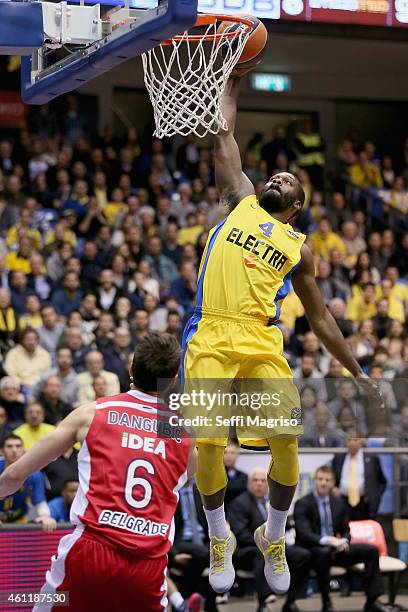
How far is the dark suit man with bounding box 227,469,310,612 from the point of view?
11.4 m

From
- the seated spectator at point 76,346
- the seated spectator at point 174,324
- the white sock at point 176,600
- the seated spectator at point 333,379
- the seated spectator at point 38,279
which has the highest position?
the seated spectator at point 38,279

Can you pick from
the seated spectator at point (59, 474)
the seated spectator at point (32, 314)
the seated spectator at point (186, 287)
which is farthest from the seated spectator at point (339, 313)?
the seated spectator at point (59, 474)

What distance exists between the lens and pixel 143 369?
5883 mm

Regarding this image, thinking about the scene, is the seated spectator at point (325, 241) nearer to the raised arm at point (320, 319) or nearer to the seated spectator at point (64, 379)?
the seated spectator at point (64, 379)

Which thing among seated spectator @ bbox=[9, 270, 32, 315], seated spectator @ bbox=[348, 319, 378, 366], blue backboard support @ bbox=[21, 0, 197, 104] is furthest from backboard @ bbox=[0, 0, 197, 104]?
seated spectator @ bbox=[348, 319, 378, 366]

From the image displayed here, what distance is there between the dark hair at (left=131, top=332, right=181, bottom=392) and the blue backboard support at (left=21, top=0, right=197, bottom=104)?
5.27ft

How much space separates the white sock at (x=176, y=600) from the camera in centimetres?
1063

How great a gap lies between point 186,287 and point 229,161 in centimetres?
831

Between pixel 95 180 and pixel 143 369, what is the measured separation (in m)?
11.5

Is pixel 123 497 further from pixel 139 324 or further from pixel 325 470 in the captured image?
pixel 139 324

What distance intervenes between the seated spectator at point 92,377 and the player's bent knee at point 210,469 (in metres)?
5.83

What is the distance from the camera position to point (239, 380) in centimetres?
709

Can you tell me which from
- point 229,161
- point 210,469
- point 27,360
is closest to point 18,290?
point 27,360

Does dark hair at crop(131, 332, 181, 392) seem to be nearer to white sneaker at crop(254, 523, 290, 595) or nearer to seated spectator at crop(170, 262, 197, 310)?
white sneaker at crop(254, 523, 290, 595)
